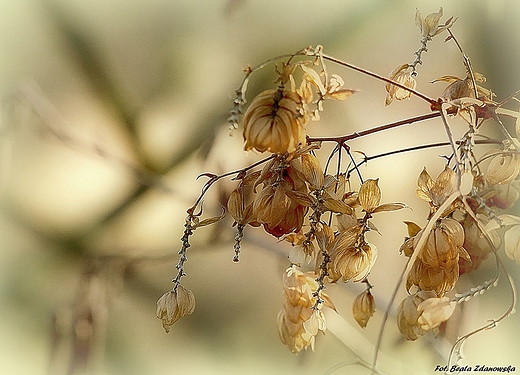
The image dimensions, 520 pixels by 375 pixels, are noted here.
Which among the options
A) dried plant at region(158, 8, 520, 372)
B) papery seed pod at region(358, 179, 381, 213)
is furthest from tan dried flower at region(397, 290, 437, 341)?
papery seed pod at region(358, 179, 381, 213)

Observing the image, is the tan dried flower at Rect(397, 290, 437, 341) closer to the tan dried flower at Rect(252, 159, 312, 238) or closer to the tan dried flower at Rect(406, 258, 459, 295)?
the tan dried flower at Rect(406, 258, 459, 295)

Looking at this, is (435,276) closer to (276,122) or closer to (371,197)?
(371,197)

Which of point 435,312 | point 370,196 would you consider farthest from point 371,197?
point 435,312

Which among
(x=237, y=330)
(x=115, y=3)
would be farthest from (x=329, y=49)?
(x=237, y=330)

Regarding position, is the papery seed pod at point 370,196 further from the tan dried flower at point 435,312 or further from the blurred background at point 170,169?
the blurred background at point 170,169

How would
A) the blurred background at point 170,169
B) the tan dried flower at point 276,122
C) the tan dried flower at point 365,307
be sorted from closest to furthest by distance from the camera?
the tan dried flower at point 276,122, the tan dried flower at point 365,307, the blurred background at point 170,169

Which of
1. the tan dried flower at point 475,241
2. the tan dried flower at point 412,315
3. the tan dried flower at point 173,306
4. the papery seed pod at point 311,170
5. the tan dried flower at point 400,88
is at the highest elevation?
the tan dried flower at point 400,88

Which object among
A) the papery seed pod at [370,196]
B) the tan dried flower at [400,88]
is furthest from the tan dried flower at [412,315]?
the tan dried flower at [400,88]
